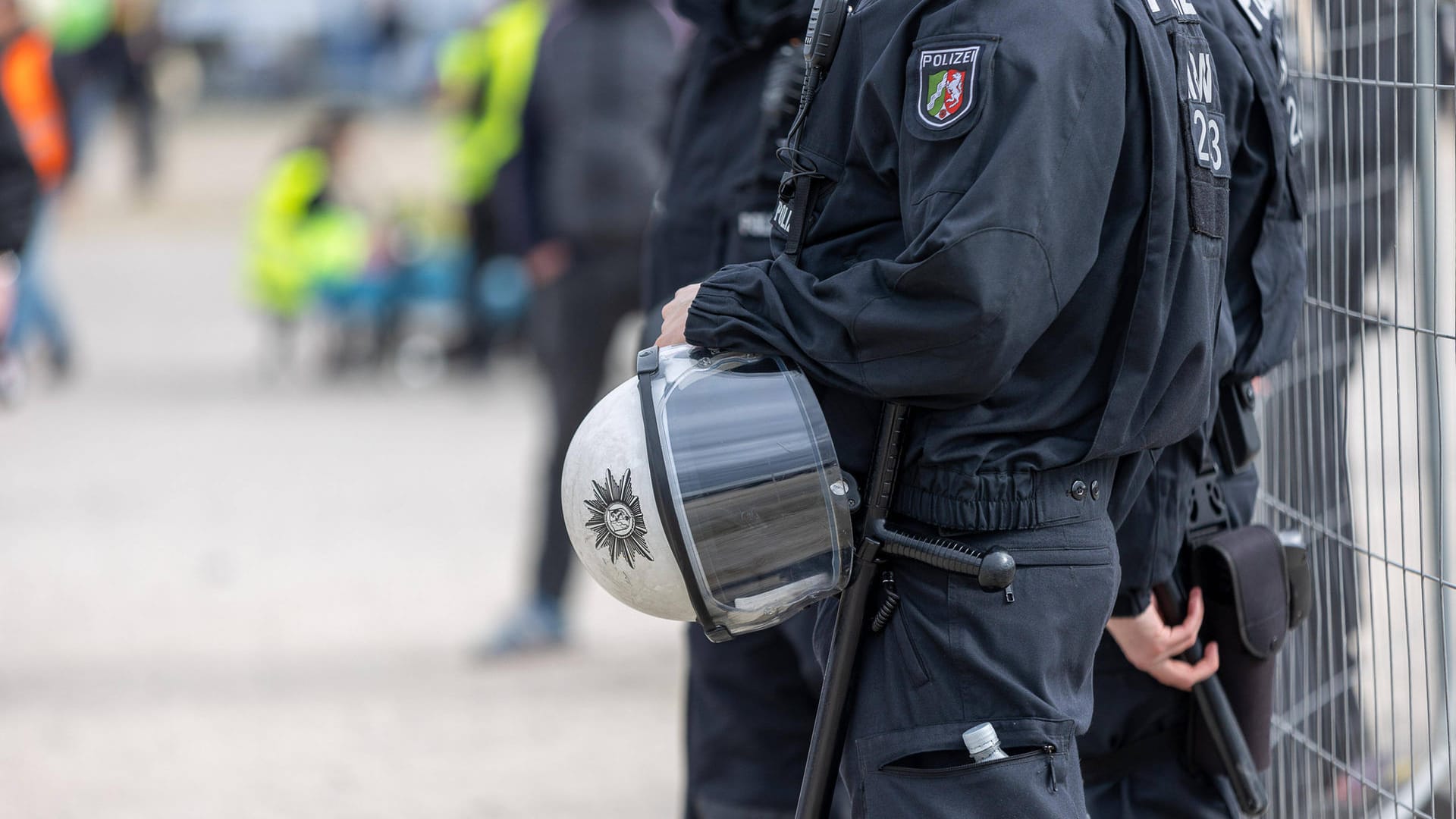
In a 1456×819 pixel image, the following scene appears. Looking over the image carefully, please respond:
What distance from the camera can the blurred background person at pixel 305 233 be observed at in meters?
10.2

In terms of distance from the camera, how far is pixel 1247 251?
244cm

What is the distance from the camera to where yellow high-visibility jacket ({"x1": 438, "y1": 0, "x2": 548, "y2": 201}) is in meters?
7.34

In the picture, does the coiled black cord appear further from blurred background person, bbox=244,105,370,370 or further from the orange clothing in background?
blurred background person, bbox=244,105,370,370

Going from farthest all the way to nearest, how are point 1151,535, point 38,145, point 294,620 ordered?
point 38,145 → point 294,620 → point 1151,535

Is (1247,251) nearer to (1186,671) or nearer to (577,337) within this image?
(1186,671)

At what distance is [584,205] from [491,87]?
3.29m

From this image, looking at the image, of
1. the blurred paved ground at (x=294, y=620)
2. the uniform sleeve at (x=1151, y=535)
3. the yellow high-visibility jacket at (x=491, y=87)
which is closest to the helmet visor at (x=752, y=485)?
the uniform sleeve at (x=1151, y=535)

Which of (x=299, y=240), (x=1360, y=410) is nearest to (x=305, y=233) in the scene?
(x=299, y=240)

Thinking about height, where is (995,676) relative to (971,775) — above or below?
above

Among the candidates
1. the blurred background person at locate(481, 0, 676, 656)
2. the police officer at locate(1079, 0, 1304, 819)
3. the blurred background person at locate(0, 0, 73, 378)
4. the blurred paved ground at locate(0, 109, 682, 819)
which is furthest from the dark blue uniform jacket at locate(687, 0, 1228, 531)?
the blurred background person at locate(0, 0, 73, 378)

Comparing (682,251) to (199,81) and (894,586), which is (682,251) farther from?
(199,81)

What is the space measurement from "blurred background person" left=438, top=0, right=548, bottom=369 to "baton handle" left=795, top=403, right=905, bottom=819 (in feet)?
14.2

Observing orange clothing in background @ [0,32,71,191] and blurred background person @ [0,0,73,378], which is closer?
blurred background person @ [0,0,73,378]

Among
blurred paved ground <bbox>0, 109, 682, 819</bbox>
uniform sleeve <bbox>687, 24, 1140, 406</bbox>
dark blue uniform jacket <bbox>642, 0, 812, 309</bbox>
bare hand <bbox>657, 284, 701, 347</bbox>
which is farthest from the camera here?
blurred paved ground <bbox>0, 109, 682, 819</bbox>
